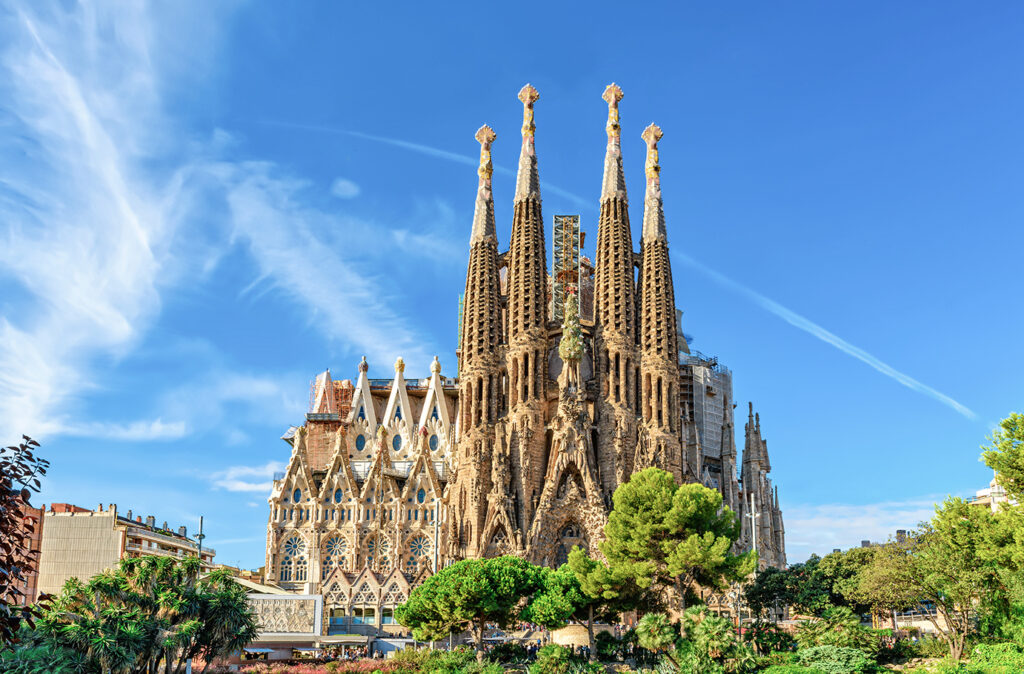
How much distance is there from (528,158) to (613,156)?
5935 mm

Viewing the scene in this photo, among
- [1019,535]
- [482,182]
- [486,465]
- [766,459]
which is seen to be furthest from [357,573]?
[1019,535]

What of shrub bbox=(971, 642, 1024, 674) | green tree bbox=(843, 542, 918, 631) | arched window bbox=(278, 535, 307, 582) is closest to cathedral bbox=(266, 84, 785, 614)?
arched window bbox=(278, 535, 307, 582)

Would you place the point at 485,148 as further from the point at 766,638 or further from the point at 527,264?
the point at 766,638

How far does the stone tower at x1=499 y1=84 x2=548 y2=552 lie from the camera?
57.8 m

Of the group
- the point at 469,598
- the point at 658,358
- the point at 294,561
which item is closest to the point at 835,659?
the point at 469,598

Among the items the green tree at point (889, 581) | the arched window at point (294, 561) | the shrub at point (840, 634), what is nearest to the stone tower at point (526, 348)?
the arched window at point (294, 561)

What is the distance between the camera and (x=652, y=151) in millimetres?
68375

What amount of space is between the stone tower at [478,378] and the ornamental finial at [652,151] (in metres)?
11.2

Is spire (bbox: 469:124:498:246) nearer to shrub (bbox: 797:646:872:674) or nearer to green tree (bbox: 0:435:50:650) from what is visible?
shrub (bbox: 797:646:872:674)

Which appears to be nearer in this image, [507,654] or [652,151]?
[507,654]

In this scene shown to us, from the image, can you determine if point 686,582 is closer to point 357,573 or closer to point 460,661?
point 460,661

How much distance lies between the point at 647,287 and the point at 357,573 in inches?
1037

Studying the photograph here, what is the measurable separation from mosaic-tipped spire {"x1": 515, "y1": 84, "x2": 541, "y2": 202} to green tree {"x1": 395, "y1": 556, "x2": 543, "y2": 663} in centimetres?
3089

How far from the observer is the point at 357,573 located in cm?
6119
